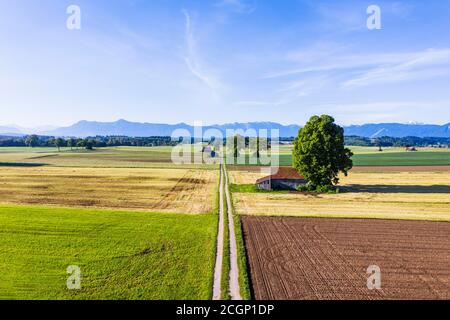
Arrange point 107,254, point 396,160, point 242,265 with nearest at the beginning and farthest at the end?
1. point 242,265
2. point 107,254
3. point 396,160

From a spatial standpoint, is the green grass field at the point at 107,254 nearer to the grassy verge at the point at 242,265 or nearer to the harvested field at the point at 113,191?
the grassy verge at the point at 242,265

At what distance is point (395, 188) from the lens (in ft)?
189

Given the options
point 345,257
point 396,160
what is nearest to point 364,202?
point 345,257

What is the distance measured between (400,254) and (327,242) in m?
5.65

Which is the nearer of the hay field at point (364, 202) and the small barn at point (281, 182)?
the hay field at point (364, 202)

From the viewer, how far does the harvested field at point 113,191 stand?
1690 inches

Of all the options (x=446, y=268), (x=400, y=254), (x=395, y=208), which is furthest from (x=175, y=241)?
(x=395, y=208)

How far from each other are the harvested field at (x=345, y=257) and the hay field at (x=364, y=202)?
11.4 feet

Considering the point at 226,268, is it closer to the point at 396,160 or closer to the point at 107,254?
the point at 107,254

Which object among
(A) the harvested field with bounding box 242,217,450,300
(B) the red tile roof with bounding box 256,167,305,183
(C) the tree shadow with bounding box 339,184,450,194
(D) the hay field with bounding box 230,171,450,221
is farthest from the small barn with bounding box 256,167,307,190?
(A) the harvested field with bounding box 242,217,450,300

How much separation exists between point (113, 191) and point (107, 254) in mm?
30556

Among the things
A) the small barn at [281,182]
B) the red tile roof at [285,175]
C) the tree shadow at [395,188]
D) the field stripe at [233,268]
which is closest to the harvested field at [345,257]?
the field stripe at [233,268]

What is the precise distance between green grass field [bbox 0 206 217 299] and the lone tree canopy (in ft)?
84.6
